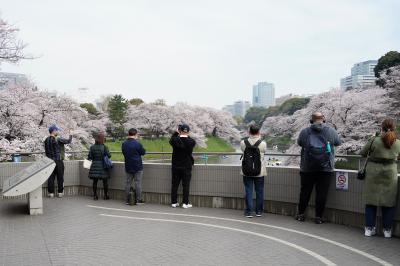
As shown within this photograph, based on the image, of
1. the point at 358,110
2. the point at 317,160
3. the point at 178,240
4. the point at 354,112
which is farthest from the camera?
the point at 354,112

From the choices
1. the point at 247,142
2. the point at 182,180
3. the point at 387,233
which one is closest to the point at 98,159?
the point at 182,180

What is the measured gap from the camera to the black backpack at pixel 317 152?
729 cm

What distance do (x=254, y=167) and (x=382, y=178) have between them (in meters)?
2.25

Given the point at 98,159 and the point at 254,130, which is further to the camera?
the point at 98,159

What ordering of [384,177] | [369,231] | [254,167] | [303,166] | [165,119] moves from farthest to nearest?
[165,119]
[254,167]
[303,166]
[369,231]
[384,177]

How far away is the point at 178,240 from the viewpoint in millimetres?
6320

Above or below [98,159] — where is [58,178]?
below

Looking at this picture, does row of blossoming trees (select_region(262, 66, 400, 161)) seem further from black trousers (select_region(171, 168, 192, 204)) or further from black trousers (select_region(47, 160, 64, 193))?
black trousers (select_region(47, 160, 64, 193))

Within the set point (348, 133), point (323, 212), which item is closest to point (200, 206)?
point (323, 212)

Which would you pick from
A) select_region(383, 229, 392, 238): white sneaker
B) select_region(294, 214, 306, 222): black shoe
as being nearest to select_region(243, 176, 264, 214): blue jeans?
select_region(294, 214, 306, 222): black shoe

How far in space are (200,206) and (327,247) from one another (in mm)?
3971

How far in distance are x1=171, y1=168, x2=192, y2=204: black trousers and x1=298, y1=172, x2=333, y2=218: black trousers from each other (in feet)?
8.26

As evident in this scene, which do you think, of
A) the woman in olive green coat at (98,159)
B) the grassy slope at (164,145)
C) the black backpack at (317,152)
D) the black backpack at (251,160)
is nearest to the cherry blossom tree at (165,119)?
the grassy slope at (164,145)

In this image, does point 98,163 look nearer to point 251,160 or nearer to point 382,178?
point 251,160
